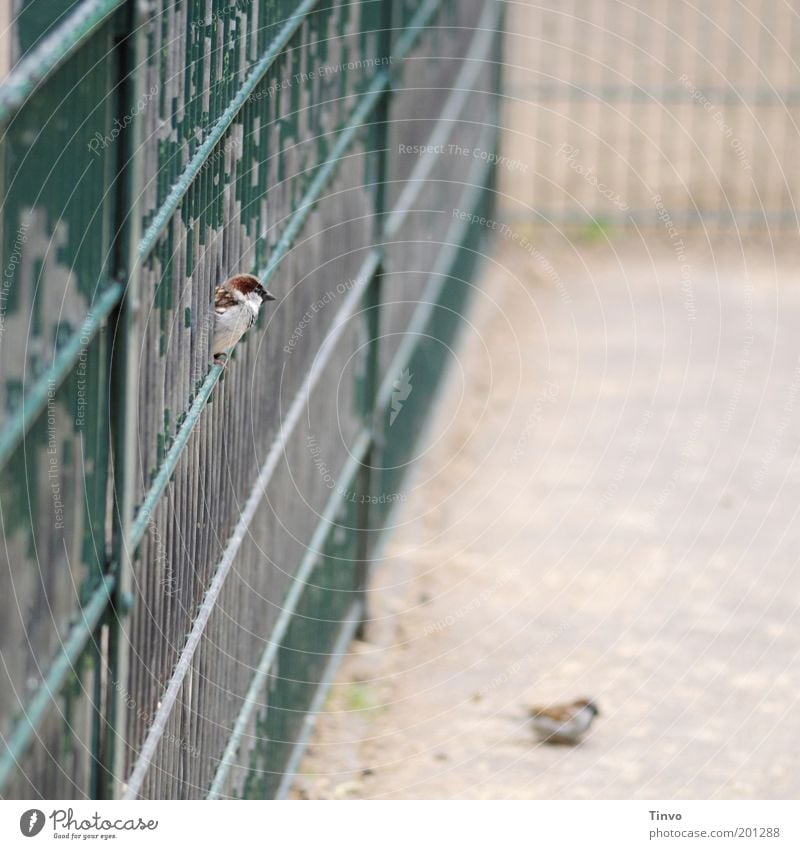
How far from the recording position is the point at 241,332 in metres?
4.11

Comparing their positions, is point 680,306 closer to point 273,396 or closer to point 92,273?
point 273,396

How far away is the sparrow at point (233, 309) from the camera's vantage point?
4051mm

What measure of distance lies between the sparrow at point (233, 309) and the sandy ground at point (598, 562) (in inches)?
77.9

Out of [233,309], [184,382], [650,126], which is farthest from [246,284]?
[650,126]

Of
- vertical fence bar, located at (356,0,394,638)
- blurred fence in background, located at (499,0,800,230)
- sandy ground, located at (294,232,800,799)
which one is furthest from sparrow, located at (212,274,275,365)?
blurred fence in background, located at (499,0,800,230)

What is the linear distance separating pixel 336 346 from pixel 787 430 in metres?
3.66

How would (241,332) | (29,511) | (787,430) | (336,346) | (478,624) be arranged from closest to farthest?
(29,511)
(241,332)
(336,346)
(478,624)
(787,430)

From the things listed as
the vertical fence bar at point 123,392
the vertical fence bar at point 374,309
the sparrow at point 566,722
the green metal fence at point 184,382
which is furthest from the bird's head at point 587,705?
the vertical fence bar at point 123,392

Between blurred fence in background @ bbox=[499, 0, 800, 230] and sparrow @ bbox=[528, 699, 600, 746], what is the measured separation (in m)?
6.04

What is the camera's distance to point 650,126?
13.4 metres

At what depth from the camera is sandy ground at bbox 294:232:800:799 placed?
586 cm

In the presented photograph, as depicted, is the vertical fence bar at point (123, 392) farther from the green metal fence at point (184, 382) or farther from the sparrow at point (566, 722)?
the sparrow at point (566, 722)

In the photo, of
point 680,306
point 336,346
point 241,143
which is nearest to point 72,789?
point 241,143

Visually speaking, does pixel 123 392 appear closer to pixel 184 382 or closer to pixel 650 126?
pixel 184 382
